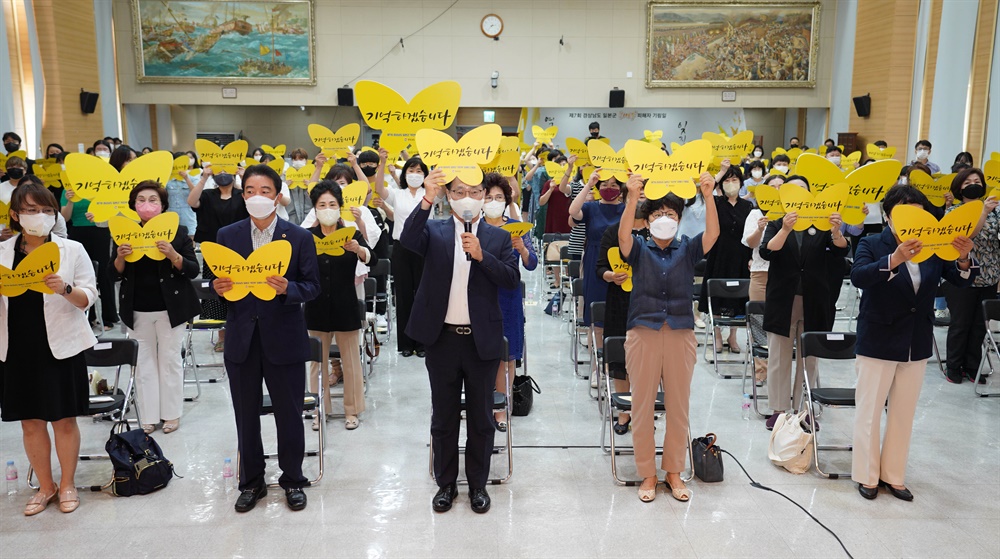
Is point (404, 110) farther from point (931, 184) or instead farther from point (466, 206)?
point (931, 184)

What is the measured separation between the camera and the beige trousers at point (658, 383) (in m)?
4.45

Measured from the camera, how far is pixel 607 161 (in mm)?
6207

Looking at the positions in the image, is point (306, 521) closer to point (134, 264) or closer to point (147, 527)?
point (147, 527)

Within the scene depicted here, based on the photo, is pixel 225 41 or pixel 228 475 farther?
pixel 225 41

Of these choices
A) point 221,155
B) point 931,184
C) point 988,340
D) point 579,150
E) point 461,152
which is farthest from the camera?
point 579,150

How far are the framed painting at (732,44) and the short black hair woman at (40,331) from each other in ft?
55.2

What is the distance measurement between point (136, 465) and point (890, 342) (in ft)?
14.8

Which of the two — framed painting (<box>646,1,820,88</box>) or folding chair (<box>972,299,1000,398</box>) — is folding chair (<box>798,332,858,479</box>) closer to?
folding chair (<box>972,299,1000,398</box>)

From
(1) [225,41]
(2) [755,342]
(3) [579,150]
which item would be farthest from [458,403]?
(1) [225,41]

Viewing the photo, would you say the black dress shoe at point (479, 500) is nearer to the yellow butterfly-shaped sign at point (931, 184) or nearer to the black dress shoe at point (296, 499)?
the black dress shoe at point (296, 499)

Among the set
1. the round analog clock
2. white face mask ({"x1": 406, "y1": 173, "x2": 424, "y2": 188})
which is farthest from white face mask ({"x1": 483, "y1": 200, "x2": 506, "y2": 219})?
the round analog clock

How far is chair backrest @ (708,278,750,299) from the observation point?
7023 mm

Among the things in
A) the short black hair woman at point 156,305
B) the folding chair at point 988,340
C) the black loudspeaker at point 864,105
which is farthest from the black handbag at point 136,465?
the black loudspeaker at point 864,105

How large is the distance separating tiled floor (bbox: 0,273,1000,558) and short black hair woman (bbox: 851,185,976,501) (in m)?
0.26
